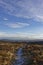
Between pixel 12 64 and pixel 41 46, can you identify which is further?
pixel 41 46

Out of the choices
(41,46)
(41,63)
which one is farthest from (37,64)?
(41,46)

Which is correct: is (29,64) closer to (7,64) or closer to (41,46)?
(7,64)

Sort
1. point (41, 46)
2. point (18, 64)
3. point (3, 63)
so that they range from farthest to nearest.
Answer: point (41, 46) < point (18, 64) < point (3, 63)

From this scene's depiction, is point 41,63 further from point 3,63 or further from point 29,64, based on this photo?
point 3,63

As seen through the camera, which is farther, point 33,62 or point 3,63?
point 33,62

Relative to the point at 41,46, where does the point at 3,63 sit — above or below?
below

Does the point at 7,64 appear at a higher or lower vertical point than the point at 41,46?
lower

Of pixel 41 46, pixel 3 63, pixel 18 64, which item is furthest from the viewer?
pixel 41 46

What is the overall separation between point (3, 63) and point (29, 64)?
4.29 m

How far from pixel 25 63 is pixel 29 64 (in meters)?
1.33

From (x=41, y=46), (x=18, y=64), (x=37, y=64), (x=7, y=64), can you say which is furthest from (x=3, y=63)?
(x=41, y=46)

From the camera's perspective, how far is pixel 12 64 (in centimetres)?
2809

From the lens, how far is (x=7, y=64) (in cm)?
2730

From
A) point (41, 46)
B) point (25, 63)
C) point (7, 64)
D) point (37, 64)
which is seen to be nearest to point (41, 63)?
point (37, 64)
